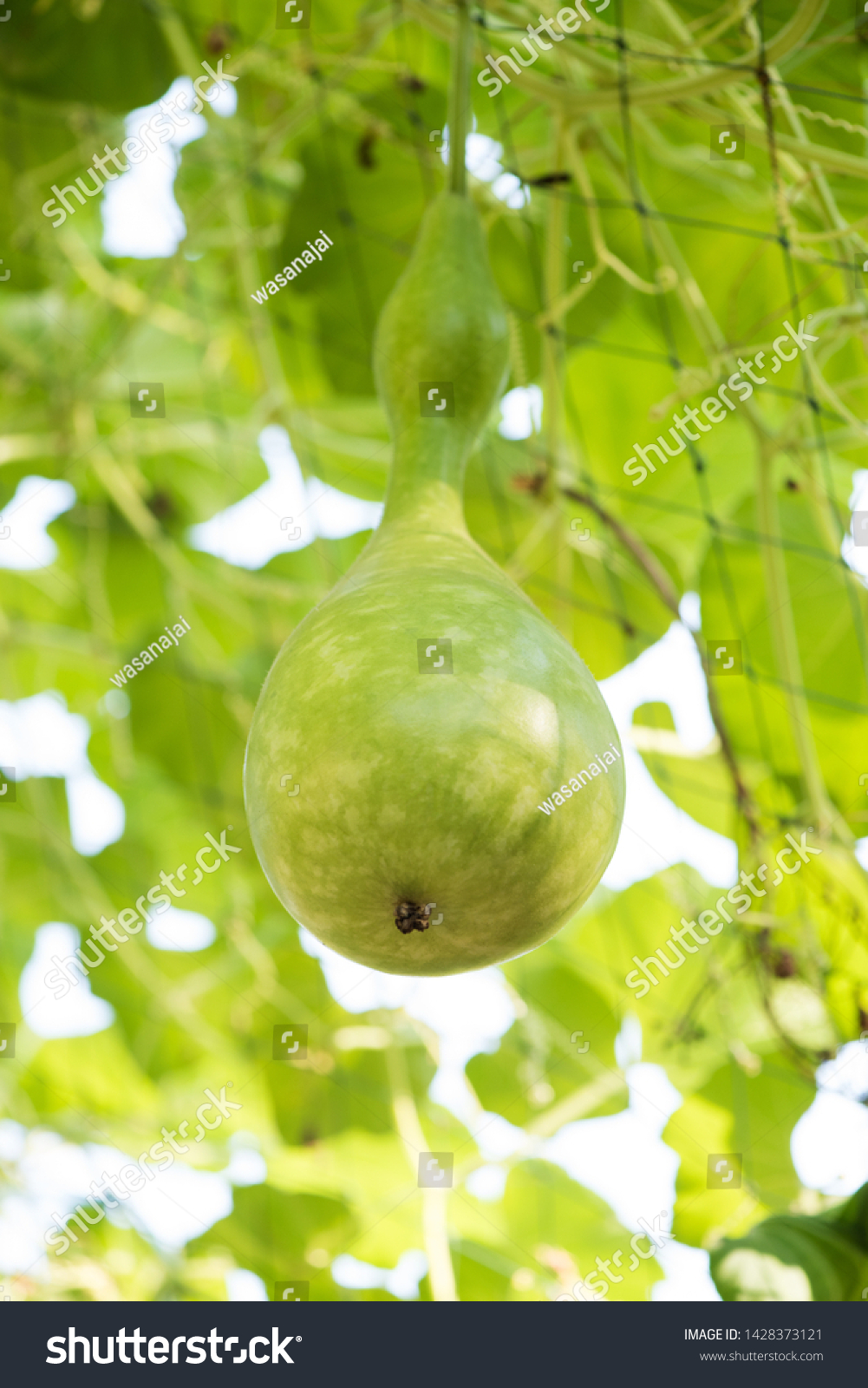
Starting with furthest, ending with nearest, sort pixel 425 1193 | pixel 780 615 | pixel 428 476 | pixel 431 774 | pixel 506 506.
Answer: pixel 425 1193, pixel 506 506, pixel 780 615, pixel 428 476, pixel 431 774

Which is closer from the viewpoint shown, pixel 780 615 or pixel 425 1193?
pixel 780 615

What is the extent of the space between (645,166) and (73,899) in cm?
115

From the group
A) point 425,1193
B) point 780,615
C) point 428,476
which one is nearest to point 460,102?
point 428,476

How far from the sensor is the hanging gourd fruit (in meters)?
0.36

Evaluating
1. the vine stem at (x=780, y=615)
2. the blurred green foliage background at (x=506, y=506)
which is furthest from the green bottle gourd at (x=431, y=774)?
the vine stem at (x=780, y=615)

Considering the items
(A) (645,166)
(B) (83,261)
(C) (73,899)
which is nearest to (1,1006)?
(C) (73,899)

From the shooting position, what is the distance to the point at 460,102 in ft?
1.78

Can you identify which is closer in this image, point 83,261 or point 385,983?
point 83,261

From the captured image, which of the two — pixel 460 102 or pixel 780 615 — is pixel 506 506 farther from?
pixel 460 102

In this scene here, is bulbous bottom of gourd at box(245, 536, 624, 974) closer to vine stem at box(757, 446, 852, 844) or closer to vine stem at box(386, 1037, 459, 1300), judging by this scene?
vine stem at box(757, 446, 852, 844)

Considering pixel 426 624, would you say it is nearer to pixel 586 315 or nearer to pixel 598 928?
pixel 586 315

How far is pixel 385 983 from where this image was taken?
131cm

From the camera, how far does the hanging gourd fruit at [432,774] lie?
36 centimetres

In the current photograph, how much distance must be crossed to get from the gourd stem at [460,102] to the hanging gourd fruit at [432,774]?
24cm
